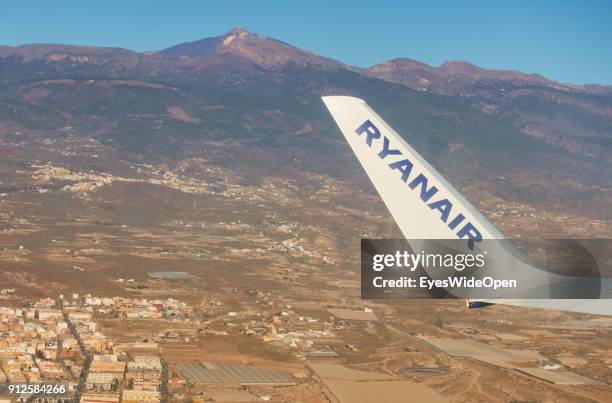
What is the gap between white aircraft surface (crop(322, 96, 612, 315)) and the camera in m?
10.4

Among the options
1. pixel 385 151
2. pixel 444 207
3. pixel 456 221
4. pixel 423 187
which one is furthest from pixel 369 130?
pixel 456 221

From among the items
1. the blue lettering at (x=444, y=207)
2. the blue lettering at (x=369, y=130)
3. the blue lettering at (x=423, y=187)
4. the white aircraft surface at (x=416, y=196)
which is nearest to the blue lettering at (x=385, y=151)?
the white aircraft surface at (x=416, y=196)

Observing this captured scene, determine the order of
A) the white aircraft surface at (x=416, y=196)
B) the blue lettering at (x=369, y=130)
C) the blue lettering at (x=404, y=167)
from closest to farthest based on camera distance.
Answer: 1. the white aircraft surface at (x=416, y=196)
2. the blue lettering at (x=404, y=167)
3. the blue lettering at (x=369, y=130)

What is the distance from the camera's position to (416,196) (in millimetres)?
10453

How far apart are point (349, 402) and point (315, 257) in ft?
301

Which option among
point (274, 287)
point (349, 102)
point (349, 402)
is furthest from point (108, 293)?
point (349, 102)

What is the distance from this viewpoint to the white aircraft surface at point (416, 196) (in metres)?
10.4

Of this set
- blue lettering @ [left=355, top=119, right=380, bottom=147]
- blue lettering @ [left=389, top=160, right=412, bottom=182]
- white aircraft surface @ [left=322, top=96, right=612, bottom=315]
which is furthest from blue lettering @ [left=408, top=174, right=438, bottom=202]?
blue lettering @ [left=355, top=119, right=380, bottom=147]

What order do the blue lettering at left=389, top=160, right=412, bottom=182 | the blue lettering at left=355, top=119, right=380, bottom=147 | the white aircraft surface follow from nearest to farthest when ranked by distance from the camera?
the white aircraft surface
the blue lettering at left=389, top=160, right=412, bottom=182
the blue lettering at left=355, top=119, right=380, bottom=147

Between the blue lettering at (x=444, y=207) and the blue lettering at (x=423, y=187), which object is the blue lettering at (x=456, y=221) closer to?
the blue lettering at (x=444, y=207)

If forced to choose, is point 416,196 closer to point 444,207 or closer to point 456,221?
point 444,207

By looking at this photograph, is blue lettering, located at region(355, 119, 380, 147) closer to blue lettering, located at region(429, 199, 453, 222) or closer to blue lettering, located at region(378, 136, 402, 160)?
blue lettering, located at region(378, 136, 402, 160)

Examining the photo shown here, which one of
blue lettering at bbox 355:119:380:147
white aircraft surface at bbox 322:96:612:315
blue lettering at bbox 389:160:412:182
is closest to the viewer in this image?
white aircraft surface at bbox 322:96:612:315

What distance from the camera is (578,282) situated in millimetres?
11023
